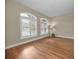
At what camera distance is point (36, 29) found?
506 centimetres

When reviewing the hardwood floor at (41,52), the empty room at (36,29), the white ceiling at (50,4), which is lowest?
the hardwood floor at (41,52)

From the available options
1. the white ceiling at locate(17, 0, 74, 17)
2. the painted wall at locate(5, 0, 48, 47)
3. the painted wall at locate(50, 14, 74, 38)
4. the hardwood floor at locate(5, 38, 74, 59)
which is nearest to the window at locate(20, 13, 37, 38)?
the painted wall at locate(5, 0, 48, 47)

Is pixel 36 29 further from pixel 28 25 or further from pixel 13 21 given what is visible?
pixel 13 21

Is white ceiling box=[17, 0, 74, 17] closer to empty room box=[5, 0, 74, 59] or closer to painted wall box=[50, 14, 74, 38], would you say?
empty room box=[5, 0, 74, 59]

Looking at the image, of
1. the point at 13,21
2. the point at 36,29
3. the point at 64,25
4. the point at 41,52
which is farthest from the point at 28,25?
the point at 64,25

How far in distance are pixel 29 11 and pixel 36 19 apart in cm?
93

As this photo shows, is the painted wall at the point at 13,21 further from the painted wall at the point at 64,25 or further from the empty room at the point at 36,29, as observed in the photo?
the painted wall at the point at 64,25

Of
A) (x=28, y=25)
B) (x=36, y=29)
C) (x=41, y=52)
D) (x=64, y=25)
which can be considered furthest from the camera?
(x=64, y=25)

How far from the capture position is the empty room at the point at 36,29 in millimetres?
2495

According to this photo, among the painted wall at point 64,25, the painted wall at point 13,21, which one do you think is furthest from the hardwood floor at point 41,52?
the painted wall at point 64,25

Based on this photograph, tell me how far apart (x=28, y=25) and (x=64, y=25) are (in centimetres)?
339

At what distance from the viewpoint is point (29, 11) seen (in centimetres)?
438
